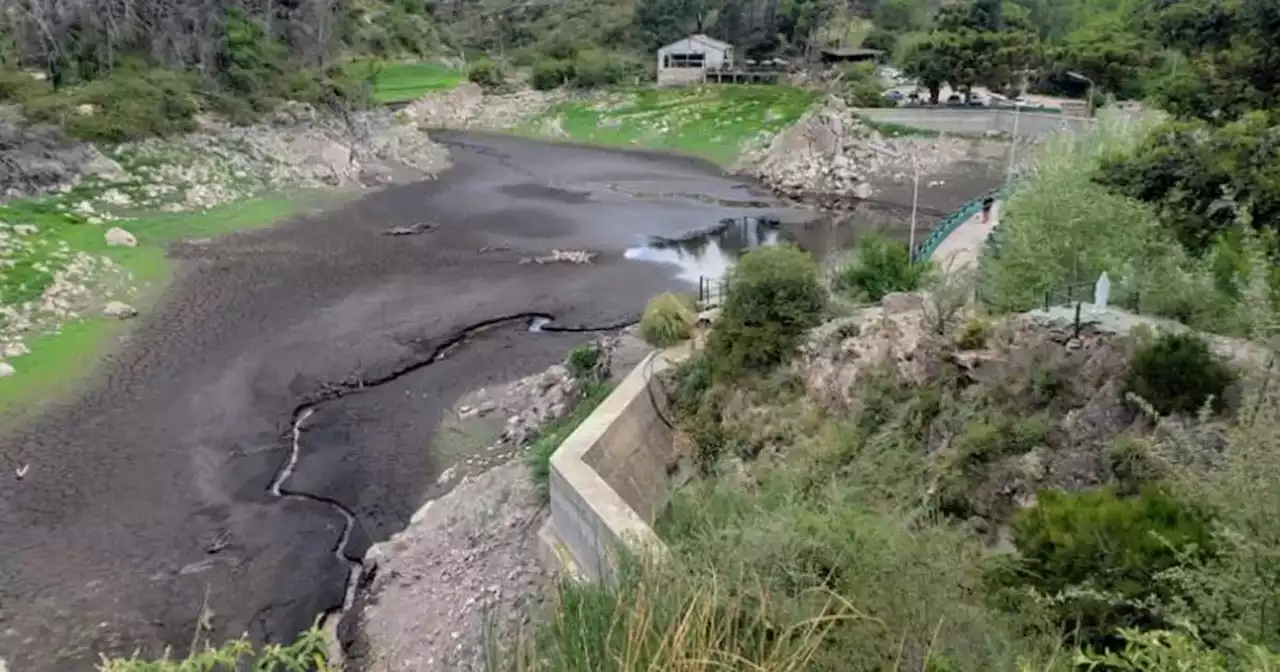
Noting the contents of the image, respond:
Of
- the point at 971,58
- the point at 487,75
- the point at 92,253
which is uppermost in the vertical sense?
the point at 971,58

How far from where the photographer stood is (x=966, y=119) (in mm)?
57000

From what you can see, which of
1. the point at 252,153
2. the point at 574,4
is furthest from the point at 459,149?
the point at 574,4

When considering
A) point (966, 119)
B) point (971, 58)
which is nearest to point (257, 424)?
point (966, 119)

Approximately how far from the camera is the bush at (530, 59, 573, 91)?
84625 mm

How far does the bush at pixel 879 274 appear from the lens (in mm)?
22812

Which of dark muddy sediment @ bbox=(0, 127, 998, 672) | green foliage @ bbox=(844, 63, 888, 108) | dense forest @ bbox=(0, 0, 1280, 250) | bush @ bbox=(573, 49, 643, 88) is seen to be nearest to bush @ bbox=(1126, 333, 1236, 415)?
dense forest @ bbox=(0, 0, 1280, 250)

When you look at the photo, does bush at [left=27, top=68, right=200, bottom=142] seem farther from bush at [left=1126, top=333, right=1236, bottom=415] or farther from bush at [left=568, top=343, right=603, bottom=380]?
bush at [left=1126, top=333, right=1236, bottom=415]

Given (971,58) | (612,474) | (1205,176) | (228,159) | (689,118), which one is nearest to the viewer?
(1205,176)

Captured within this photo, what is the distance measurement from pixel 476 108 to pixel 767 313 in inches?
2646

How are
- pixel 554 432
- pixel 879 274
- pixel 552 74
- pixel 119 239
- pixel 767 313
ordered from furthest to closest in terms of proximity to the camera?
pixel 552 74 < pixel 119 239 < pixel 879 274 < pixel 554 432 < pixel 767 313

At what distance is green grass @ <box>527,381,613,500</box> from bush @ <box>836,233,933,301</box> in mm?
6385

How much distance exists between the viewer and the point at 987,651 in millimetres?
7250

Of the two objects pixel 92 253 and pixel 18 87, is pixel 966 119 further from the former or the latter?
pixel 18 87

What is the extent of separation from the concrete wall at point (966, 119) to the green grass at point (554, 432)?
3930 cm
